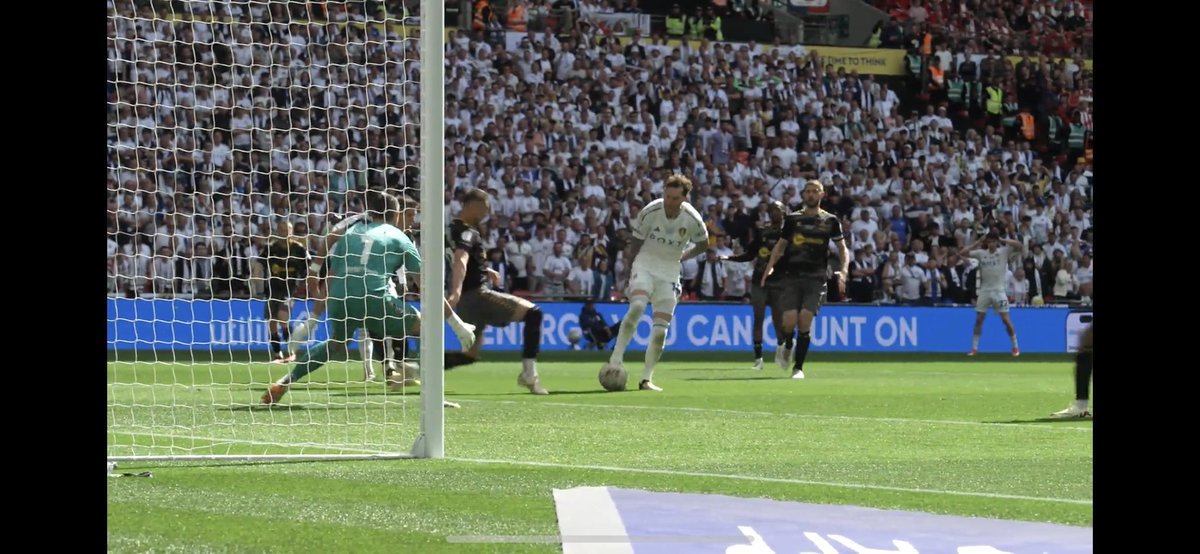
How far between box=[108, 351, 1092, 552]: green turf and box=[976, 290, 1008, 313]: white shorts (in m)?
7.94

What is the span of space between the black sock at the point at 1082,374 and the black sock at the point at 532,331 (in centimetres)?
457

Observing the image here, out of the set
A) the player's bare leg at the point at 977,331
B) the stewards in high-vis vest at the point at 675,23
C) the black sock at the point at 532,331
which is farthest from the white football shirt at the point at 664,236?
the stewards in high-vis vest at the point at 675,23

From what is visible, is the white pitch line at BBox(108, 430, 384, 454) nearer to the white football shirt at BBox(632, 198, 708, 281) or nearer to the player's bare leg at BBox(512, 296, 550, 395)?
the player's bare leg at BBox(512, 296, 550, 395)

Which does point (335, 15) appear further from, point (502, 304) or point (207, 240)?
point (502, 304)

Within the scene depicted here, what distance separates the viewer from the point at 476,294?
14.6 metres

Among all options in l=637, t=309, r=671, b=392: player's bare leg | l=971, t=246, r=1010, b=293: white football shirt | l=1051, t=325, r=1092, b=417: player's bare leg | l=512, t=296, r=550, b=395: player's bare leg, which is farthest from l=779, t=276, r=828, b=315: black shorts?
l=971, t=246, r=1010, b=293: white football shirt

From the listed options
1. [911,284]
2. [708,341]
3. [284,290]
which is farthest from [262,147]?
[911,284]

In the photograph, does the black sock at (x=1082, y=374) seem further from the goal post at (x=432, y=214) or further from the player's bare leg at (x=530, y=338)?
the goal post at (x=432, y=214)

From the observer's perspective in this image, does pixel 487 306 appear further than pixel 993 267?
No

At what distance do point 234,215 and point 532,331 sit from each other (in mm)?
5109

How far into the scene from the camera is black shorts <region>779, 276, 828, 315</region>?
18344 millimetres

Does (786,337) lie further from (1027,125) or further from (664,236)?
(1027,125)

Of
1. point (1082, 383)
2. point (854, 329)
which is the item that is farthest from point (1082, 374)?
point (854, 329)
